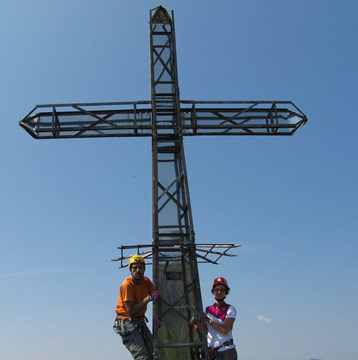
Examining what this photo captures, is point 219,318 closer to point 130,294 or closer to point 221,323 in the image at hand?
point 221,323

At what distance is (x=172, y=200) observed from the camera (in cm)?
971

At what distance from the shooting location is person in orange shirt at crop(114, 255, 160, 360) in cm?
720

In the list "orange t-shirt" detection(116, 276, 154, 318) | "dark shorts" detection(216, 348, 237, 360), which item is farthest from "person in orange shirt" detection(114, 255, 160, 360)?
"dark shorts" detection(216, 348, 237, 360)

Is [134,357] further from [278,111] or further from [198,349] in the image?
[278,111]

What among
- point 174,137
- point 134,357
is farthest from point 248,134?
point 134,357

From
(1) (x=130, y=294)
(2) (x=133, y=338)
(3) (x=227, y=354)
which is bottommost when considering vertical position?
(3) (x=227, y=354)

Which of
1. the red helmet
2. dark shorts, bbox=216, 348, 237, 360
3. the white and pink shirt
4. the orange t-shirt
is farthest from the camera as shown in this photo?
the orange t-shirt

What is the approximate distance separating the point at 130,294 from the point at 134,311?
295 millimetres

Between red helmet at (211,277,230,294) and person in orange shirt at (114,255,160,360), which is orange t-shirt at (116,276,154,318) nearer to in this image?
person in orange shirt at (114,255,160,360)

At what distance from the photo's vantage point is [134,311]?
7.19 meters

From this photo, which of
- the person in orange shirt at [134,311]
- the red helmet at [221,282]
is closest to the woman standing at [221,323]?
the red helmet at [221,282]

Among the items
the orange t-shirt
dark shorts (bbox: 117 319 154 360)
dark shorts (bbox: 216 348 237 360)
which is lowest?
dark shorts (bbox: 216 348 237 360)

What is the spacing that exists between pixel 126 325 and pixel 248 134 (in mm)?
5745

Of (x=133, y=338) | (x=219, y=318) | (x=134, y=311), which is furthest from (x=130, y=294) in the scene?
(x=219, y=318)
